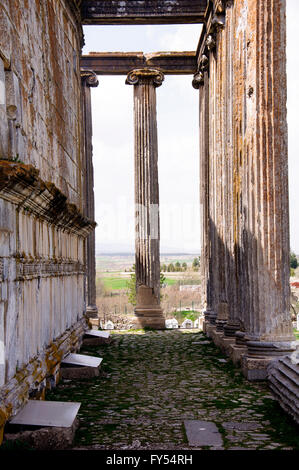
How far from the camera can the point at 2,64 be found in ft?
20.8

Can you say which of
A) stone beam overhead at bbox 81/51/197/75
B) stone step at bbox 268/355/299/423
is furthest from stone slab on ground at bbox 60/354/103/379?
stone beam overhead at bbox 81/51/197/75

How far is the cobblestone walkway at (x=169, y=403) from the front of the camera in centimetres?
597

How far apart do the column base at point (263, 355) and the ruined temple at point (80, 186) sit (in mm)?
16

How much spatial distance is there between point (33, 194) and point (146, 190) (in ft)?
38.2

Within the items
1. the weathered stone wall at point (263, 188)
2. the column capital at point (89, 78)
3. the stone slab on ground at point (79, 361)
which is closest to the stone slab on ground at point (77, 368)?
the stone slab on ground at point (79, 361)

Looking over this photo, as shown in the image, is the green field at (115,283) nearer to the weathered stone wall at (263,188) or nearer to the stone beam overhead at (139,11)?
the stone beam overhead at (139,11)

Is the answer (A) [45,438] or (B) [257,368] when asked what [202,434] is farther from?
(B) [257,368]

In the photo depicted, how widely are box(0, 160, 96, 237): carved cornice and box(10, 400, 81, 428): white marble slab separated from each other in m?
2.08

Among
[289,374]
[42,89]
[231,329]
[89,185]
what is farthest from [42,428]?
[89,185]

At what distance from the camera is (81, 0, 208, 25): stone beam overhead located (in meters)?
15.7

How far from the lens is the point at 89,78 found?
18.4 metres

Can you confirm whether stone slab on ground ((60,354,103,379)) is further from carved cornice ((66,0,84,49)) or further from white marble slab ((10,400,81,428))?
carved cornice ((66,0,84,49))

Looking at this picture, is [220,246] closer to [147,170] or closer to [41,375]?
[147,170]

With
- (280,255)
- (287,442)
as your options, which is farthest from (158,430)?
(280,255)
